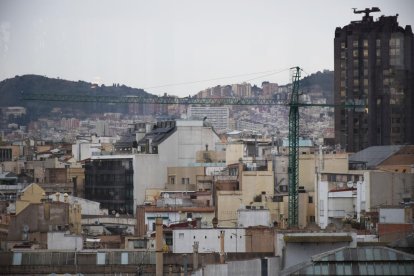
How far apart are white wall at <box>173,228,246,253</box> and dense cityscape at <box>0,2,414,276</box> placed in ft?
0.23

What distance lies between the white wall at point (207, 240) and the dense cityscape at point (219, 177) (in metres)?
0.07

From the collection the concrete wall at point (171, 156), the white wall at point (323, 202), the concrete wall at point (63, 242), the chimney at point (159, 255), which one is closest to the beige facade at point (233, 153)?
the concrete wall at point (171, 156)

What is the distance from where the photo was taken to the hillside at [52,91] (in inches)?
4373

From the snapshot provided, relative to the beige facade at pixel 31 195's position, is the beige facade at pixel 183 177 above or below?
above

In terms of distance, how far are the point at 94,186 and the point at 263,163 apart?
1221 centimetres

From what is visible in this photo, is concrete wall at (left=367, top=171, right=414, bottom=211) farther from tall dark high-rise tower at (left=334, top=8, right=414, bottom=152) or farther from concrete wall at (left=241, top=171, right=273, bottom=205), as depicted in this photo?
tall dark high-rise tower at (left=334, top=8, right=414, bottom=152)

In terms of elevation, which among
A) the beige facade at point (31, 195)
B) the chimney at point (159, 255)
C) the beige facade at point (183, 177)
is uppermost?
the beige facade at point (183, 177)

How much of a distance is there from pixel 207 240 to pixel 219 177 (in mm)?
23111

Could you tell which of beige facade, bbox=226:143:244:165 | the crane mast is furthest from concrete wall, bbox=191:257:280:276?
beige facade, bbox=226:143:244:165

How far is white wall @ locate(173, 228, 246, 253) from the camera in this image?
179ft

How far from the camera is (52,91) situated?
388 feet

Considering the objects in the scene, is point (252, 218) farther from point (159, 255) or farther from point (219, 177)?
point (219, 177)

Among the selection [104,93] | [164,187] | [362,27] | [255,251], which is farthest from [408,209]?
[362,27]

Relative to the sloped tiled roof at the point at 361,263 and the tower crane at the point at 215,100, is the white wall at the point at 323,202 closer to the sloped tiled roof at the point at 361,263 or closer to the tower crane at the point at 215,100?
the tower crane at the point at 215,100
